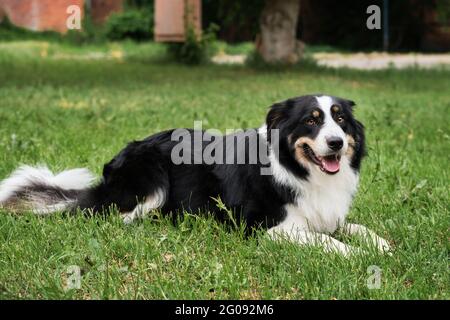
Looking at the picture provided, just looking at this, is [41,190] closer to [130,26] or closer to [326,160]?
[326,160]

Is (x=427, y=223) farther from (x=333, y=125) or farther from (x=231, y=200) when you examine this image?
(x=231, y=200)

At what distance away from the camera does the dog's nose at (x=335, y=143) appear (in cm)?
379

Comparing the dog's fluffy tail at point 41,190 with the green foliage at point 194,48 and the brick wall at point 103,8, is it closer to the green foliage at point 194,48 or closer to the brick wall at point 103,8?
the green foliage at point 194,48

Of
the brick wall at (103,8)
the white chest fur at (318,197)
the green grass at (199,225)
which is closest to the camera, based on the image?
the green grass at (199,225)

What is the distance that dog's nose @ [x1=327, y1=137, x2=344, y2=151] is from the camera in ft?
12.4

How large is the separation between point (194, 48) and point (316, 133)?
15.8 metres

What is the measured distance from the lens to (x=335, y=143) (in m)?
3.80

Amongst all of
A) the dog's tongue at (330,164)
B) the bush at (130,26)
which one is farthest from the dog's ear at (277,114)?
the bush at (130,26)

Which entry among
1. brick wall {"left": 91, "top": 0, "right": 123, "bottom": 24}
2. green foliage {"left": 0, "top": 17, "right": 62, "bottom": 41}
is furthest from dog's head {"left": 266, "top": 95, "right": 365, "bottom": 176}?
brick wall {"left": 91, "top": 0, "right": 123, "bottom": 24}

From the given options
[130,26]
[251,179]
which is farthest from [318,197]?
[130,26]

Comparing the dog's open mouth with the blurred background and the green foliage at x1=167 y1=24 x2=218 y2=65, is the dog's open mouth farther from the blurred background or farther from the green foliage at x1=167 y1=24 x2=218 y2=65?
the blurred background

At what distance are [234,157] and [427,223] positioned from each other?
1.24 meters

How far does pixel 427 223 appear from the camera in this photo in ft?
13.8
